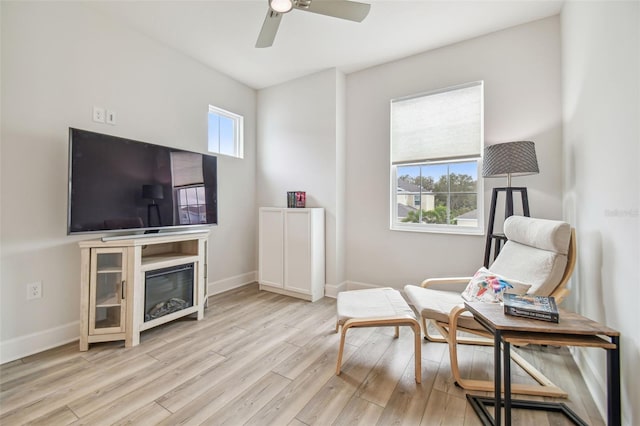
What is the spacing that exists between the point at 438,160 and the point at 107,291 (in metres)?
3.36

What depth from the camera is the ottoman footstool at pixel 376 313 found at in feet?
5.46

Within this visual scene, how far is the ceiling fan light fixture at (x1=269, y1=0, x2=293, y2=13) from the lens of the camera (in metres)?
1.72

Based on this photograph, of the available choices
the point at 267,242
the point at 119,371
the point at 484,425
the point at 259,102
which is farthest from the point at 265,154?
the point at 484,425

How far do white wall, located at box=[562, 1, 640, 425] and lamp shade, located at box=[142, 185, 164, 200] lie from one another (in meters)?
3.20

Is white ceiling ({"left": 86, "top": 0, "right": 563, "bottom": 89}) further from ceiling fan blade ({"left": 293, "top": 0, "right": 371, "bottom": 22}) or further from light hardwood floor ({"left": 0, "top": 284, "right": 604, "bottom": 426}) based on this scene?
light hardwood floor ({"left": 0, "top": 284, "right": 604, "bottom": 426})

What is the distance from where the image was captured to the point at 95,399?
1499 millimetres

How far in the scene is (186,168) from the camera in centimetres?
270

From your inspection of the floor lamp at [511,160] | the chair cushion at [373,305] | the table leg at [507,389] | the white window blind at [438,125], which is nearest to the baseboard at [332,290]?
the chair cushion at [373,305]

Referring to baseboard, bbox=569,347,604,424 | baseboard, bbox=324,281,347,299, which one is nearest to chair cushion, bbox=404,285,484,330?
baseboard, bbox=569,347,604,424

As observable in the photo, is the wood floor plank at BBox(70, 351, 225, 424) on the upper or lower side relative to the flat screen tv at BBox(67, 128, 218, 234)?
lower

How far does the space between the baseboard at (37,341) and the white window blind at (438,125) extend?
11.5 feet

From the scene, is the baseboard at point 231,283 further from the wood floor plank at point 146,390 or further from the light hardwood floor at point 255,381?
the wood floor plank at point 146,390

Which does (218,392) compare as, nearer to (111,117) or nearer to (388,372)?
(388,372)

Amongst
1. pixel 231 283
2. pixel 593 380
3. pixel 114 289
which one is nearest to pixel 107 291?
pixel 114 289
